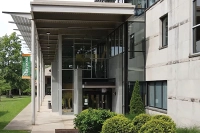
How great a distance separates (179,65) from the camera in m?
15.5

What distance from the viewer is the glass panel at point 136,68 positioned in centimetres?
2181

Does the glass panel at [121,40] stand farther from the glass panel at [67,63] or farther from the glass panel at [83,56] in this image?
the glass panel at [67,63]

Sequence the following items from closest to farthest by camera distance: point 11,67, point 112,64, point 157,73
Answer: point 157,73 → point 112,64 → point 11,67

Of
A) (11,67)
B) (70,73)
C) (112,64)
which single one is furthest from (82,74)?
(11,67)

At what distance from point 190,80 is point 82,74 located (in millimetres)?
13477

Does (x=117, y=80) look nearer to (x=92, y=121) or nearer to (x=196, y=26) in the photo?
(x=92, y=121)

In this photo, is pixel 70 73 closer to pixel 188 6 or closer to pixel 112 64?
pixel 112 64

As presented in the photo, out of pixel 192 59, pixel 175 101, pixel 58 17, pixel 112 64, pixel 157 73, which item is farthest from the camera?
pixel 112 64

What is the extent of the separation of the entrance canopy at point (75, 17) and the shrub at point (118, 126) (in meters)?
9.32

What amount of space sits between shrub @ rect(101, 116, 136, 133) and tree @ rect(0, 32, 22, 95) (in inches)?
2762

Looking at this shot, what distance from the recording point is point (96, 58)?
27156 millimetres

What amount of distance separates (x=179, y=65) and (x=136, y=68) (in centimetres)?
656

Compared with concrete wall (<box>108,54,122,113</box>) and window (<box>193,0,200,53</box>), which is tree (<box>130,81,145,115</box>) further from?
window (<box>193,0,200,53</box>)

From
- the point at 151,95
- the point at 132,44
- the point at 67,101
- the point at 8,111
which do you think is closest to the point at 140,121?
the point at 151,95
